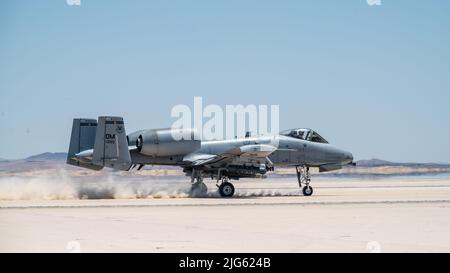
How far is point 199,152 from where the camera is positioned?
36.4 m

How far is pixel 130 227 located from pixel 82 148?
17.2 meters

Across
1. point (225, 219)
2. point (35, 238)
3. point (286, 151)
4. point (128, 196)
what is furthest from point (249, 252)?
point (286, 151)

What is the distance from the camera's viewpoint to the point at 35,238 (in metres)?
15.1

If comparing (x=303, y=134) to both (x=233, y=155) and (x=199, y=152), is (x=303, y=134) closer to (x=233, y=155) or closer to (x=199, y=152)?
(x=233, y=155)

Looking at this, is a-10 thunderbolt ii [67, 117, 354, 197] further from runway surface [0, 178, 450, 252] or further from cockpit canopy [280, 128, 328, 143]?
runway surface [0, 178, 450, 252]

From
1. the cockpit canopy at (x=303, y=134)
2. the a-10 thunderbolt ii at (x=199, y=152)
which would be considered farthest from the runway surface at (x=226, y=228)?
the cockpit canopy at (x=303, y=134)

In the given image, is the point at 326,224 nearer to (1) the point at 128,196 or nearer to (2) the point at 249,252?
(2) the point at 249,252

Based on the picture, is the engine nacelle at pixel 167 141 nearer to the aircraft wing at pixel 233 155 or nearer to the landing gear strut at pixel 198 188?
the aircraft wing at pixel 233 155

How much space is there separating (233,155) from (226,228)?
17430mm

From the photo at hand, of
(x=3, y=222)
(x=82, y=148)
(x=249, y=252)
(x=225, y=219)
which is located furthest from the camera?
(x=82, y=148)

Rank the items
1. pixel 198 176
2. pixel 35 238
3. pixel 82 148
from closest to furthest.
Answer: pixel 35 238
pixel 82 148
pixel 198 176

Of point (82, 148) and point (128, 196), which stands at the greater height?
point (82, 148)

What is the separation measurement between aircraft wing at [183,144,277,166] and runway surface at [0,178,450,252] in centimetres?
827
